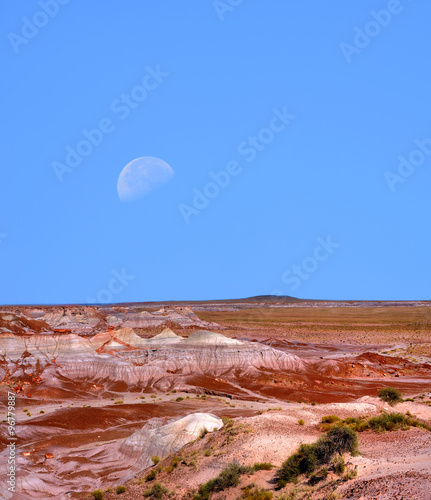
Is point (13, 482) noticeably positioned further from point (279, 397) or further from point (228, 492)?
→ point (279, 397)

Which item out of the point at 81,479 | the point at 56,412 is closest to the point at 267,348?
the point at 56,412

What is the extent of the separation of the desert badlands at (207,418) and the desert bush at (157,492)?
54 millimetres

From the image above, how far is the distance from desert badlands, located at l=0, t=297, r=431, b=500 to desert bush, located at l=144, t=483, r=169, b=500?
54 mm

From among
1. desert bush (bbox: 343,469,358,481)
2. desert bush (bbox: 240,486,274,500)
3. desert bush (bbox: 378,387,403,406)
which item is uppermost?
desert bush (bbox: 378,387,403,406)

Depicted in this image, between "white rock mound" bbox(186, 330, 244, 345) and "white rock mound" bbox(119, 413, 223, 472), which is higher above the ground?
"white rock mound" bbox(186, 330, 244, 345)

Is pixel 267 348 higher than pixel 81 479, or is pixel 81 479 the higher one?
pixel 267 348

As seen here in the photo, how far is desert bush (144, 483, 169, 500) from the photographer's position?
1941 cm

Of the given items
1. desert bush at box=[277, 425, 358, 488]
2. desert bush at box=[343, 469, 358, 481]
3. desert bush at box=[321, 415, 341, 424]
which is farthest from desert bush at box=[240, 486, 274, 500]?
desert bush at box=[321, 415, 341, 424]

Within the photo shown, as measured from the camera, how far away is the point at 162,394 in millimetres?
53250

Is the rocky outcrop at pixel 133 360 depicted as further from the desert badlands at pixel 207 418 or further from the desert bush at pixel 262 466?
the desert bush at pixel 262 466

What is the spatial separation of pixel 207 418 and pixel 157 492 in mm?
9134

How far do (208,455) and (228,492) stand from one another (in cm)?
416

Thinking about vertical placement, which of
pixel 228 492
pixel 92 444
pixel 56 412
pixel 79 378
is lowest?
pixel 228 492

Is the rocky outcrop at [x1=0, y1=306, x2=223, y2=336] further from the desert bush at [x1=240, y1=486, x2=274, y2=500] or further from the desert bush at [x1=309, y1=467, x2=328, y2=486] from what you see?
the desert bush at [x1=309, y1=467, x2=328, y2=486]
